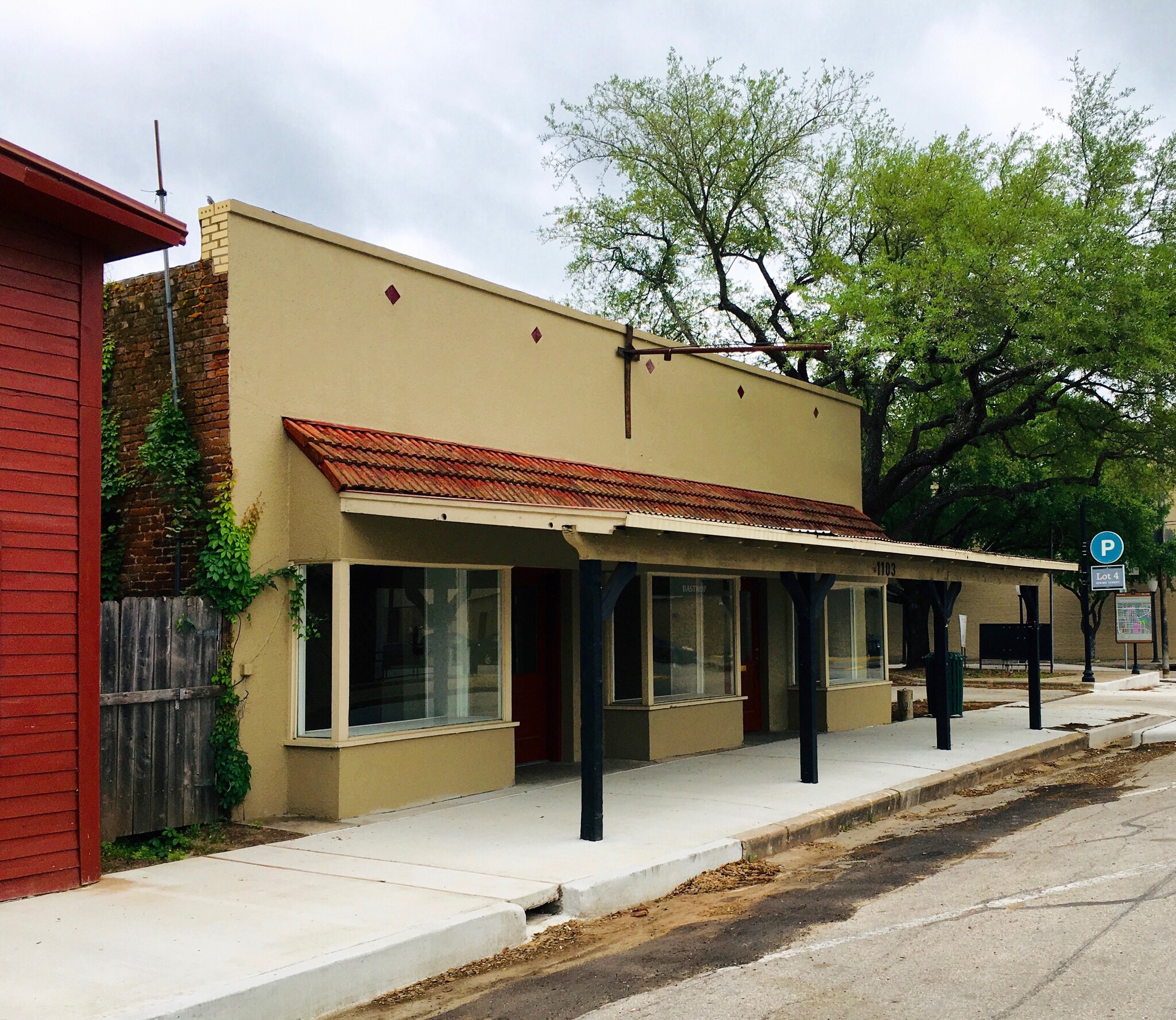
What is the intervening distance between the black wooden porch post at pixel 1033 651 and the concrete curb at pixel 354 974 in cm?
1184

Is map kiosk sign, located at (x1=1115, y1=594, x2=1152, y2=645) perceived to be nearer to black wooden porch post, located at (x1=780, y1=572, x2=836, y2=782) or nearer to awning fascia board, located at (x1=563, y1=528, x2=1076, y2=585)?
awning fascia board, located at (x1=563, y1=528, x2=1076, y2=585)

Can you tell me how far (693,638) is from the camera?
50.8 feet

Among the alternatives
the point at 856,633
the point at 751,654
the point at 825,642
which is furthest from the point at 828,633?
the point at 751,654

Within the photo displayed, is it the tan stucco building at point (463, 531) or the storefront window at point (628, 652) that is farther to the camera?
the storefront window at point (628, 652)

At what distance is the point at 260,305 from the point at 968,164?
1795 cm

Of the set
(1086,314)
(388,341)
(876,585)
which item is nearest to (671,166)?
(1086,314)

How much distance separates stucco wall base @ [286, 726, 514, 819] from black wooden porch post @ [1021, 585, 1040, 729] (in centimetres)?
873

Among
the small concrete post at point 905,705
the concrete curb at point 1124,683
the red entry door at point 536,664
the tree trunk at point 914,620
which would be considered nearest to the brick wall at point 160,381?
the red entry door at point 536,664

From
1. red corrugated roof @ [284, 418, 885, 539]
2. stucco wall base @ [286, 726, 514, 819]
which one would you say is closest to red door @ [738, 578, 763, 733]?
red corrugated roof @ [284, 418, 885, 539]

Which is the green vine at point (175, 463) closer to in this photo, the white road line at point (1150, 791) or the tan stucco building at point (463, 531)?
Result: the tan stucco building at point (463, 531)

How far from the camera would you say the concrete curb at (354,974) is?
Result: 18.5ft

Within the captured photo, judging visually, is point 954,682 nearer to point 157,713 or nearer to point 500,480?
point 500,480

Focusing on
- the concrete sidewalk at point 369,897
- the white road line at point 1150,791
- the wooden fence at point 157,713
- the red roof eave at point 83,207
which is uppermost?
the red roof eave at point 83,207

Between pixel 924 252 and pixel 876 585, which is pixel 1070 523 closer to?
pixel 924 252
